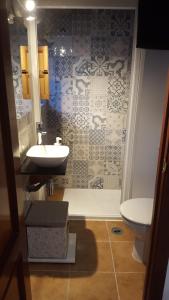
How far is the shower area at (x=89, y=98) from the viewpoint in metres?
2.78

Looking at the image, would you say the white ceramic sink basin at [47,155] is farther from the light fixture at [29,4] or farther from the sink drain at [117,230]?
the light fixture at [29,4]

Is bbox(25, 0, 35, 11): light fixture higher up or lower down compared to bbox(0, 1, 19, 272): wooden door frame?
higher up

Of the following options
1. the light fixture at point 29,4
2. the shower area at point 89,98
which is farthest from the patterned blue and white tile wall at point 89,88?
the light fixture at point 29,4

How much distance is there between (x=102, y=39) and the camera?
283 cm

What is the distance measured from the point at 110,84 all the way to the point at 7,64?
88.8 inches

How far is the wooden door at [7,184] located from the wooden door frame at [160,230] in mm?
672

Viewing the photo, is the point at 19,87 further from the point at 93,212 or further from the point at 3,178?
the point at 93,212

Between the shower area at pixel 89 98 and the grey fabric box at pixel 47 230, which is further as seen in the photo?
the shower area at pixel 89 98

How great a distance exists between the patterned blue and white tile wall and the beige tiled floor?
3.63 ft

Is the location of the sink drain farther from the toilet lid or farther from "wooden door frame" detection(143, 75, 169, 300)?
"wooden door frame" detection(143, 75, 169, 300)

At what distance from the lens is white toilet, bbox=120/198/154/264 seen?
1.86 metres

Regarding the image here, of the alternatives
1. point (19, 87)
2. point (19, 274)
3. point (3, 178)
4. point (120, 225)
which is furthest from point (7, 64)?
point (120, 225)

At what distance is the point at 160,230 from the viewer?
45.6 inches

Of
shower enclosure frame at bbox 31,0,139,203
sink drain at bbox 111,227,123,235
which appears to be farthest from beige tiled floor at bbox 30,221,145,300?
shower enclosure frame at bbox 31,0,139,203
